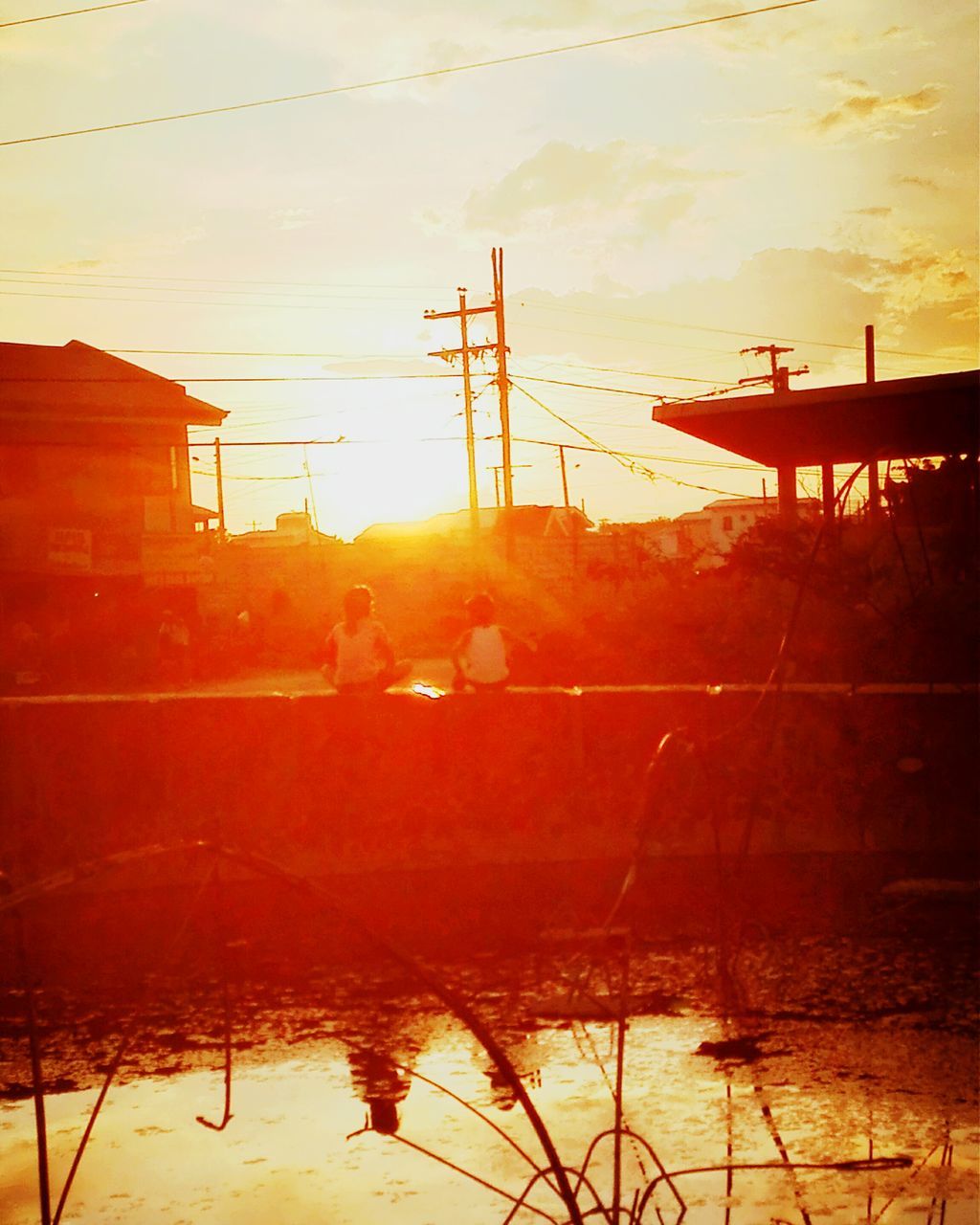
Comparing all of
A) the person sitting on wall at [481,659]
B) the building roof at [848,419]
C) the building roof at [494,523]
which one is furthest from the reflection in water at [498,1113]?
the building roof at [494,523]

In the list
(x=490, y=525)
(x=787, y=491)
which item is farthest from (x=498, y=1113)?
(x=490, y=525)

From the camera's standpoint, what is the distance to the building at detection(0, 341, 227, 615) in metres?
36.2

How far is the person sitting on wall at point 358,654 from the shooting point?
36.7 feet

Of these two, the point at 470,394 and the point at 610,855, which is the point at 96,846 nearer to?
the point at 610,855

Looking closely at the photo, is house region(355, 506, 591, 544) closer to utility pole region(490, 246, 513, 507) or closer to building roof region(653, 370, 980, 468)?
utility pole region(490, 246, 513, 507)

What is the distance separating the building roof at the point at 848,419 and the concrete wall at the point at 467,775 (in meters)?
2.53

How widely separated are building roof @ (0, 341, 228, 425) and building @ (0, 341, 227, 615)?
0.11 ft

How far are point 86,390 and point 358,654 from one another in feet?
98.6

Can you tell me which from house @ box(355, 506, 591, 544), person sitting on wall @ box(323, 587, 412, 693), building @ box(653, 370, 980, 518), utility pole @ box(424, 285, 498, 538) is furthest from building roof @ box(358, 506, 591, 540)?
person sitting on wall @ box(323, 587, 412, 693)

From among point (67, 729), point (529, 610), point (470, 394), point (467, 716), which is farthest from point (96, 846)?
point (470, 394)

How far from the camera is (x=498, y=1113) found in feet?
15.0

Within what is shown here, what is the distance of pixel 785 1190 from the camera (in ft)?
12.5

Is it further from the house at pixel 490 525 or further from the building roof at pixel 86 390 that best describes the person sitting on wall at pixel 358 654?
the house at pixel 490 525

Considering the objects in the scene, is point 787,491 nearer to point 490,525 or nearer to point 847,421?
point 847,421
